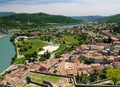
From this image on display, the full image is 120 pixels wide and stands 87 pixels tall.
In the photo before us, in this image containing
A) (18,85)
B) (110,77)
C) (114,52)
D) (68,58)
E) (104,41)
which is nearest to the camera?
(18,85)

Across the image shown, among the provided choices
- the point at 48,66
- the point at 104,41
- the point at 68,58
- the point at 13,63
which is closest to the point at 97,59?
the point at 68,58

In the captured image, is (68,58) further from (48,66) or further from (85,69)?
(85,69)

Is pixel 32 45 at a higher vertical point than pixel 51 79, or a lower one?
lower

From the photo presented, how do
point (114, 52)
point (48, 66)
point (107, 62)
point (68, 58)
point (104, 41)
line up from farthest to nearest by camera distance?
point (104, 41)
point (114, 52)
point (68, 58)
point (107, 62)
point (48, 66)

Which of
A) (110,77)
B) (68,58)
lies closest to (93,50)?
(68,58)

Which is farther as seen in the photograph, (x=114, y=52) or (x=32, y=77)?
(x=114, y=52)

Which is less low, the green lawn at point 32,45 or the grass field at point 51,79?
the grass field at point 51,79

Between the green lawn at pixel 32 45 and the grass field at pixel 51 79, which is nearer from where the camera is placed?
the grass field at pixel 51 79

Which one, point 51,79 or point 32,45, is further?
point 32,45

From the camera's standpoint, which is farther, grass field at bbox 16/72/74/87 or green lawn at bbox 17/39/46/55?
green lawn at bbox 17/39/46/55

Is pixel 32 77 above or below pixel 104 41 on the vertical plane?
above

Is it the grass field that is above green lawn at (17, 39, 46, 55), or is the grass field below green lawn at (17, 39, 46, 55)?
above
